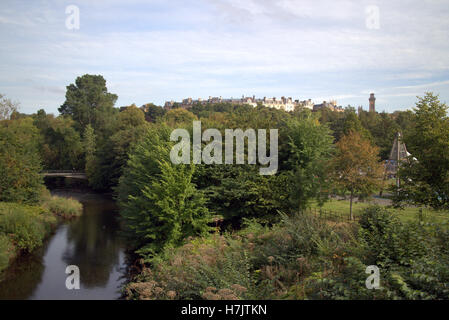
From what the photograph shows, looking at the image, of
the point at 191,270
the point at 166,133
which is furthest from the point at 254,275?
the point at 166,133

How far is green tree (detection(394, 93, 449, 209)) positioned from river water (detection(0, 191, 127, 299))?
57.4ft

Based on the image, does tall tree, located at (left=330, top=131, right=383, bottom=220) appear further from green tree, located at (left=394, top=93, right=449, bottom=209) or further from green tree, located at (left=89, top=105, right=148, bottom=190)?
green tree, located at (left=89, top=105, right=148, bottom=190)

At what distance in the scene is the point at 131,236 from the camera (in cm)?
2370

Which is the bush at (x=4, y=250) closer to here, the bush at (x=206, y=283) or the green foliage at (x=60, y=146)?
the bush at (x=206, y=283)

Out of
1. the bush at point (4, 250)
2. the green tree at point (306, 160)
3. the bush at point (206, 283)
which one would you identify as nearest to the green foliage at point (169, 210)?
the green tree at point (306, 160)

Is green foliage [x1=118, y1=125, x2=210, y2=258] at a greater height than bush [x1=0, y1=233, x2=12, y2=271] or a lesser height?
greater

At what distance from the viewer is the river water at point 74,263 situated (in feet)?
67.2

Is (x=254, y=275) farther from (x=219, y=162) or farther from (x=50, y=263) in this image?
(x=50, y=263)

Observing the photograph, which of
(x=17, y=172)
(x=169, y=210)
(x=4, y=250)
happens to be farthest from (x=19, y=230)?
(x=169, y=210)

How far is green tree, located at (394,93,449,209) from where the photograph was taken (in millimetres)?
17984

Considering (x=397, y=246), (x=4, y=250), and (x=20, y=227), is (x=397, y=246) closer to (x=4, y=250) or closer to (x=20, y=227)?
(x=4, y=250)

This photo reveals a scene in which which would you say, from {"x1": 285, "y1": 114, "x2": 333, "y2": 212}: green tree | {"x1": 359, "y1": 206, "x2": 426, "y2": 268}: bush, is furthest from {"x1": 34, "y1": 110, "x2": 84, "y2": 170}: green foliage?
{"x1": 359, "y1": 206, "x2": 426, "y2": 268}: bush

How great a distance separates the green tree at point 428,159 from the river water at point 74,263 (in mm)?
17493

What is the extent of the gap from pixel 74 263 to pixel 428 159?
23518mm
